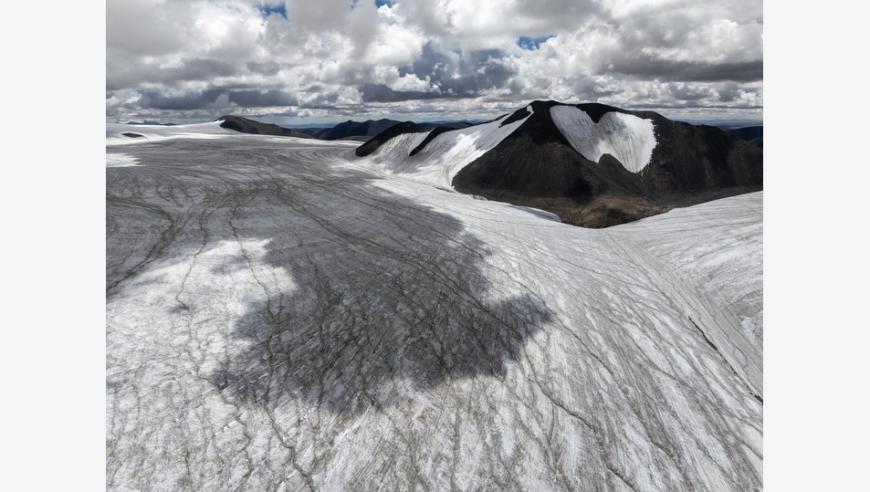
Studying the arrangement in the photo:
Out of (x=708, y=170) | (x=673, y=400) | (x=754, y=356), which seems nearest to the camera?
(x=673, y=400)

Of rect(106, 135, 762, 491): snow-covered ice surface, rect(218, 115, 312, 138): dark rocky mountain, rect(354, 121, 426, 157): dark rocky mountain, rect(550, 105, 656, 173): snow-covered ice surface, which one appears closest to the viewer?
rect(106, 135, 762, 491): snow-covered ice surface

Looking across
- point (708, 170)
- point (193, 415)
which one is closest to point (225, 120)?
point (708, 170)

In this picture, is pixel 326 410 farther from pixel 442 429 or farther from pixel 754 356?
pixel 754 356

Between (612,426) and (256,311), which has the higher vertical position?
(256,311)

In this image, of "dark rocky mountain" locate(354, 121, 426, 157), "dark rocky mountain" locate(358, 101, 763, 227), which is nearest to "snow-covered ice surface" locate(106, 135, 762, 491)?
"dark rocky mountain" locate(358, 101, 763, 227)

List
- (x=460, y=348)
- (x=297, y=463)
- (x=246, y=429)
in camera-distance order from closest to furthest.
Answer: (x=297, y=463)
(x=246, y=429)
(x=460, y=348)

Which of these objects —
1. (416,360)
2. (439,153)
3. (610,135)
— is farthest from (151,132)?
(416,360)

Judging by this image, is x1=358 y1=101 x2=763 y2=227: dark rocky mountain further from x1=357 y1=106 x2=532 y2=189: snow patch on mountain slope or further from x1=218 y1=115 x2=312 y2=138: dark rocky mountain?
x1=218 y1=115 x2=312 y2=138: dark rocky mountain
